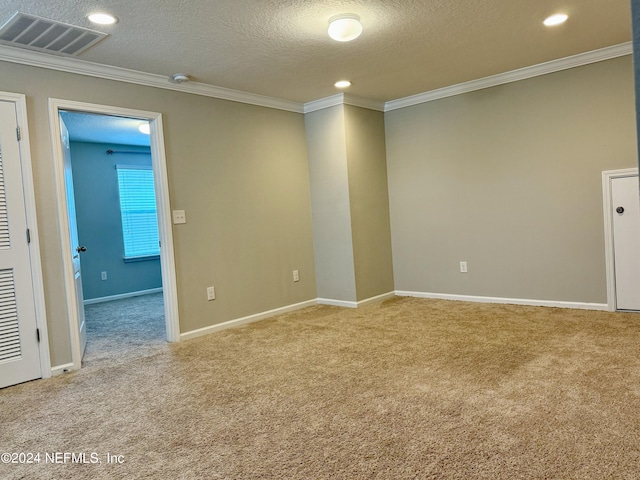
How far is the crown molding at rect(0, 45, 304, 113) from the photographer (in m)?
3.03

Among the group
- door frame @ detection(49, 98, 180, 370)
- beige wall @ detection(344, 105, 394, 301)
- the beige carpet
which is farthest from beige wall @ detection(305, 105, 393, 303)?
door frame @ detection(49, 98, 180, 370)

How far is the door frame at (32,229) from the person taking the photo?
119 inches

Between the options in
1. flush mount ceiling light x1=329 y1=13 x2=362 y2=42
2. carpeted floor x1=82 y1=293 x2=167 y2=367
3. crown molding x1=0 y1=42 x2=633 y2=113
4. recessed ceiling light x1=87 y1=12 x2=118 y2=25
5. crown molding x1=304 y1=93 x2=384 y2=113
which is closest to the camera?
recessed ceiling light x1=87 y1=12 x2=118 y2=25

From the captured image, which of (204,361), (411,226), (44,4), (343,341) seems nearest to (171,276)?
(204,361)

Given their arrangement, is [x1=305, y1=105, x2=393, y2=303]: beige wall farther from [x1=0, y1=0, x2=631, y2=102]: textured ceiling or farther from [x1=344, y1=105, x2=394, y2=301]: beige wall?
[x1=0, y1=0, x2=631, y2=102]: textured ceiling

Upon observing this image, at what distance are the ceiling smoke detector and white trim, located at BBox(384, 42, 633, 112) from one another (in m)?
2.36

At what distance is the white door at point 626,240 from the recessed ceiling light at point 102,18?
4.00 metres

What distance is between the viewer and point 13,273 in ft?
9.89

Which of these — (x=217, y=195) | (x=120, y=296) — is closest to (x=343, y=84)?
(x=217, y=195)

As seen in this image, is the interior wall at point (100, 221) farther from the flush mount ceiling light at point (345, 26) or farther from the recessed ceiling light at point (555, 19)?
the recessed ceiling light at point (555, 19)

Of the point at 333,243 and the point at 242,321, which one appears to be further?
the point at 333,243

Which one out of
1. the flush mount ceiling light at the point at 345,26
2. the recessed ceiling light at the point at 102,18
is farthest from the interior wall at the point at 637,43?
the recessed ceiling light at the point at 102,18

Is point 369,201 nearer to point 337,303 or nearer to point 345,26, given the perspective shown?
point 337,303

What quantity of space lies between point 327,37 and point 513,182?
7.80ft
